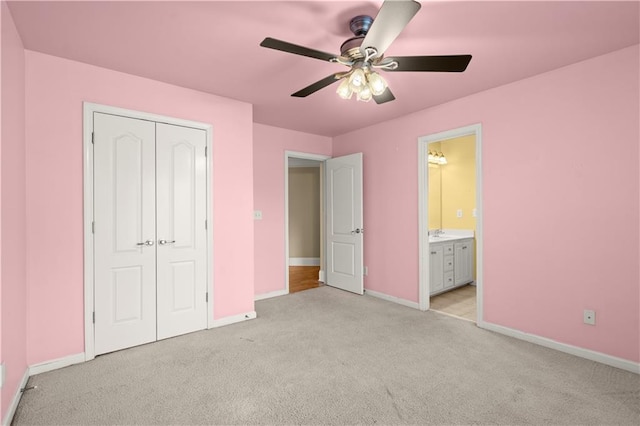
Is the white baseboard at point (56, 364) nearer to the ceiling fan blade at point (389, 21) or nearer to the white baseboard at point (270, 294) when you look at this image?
the white baseboard at point (270, 294)

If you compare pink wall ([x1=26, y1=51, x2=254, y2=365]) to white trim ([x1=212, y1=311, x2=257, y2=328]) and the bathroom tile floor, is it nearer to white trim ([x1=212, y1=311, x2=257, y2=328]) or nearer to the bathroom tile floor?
white trim ([x1=212, y1=311, x2=257, y2=328])

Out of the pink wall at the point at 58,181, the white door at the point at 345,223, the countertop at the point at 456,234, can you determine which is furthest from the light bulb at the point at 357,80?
the countertop at the point at 456,234

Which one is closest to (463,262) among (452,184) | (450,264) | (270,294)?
(450,264)

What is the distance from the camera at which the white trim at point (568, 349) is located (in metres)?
2.41

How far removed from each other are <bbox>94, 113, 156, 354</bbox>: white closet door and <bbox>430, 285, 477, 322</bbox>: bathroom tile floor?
3.26 meters

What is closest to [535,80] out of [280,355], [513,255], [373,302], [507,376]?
[513,255]

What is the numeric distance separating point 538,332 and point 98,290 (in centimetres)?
390

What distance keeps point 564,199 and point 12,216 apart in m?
4.10

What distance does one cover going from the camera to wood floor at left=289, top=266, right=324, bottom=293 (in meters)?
5.15

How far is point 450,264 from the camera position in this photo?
181 inches

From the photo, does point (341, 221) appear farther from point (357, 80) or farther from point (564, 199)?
point (357, 80)

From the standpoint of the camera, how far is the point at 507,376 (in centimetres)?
232

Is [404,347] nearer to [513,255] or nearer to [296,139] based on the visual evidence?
[513,255]

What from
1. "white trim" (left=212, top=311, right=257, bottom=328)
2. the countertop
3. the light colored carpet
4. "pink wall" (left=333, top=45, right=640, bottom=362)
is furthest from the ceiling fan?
the countertop
